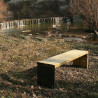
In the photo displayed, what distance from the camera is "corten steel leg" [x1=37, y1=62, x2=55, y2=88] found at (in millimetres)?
4856

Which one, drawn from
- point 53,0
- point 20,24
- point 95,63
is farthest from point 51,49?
point 53,0

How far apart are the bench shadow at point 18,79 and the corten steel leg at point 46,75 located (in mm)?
262

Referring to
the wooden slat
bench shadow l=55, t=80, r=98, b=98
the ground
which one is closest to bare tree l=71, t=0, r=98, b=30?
the ground

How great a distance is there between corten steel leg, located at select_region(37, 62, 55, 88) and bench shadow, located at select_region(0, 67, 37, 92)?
0.26 metres

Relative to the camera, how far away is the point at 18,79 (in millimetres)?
5465

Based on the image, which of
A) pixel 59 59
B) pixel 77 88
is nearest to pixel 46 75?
pixel 59 59

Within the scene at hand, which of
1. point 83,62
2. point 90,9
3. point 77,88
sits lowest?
point 77,88

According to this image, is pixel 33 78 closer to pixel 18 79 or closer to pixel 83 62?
pixel 18 79

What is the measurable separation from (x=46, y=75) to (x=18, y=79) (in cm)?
91

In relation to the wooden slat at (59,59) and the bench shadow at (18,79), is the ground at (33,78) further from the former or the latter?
the wooden slat at (59,59)

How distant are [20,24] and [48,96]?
1234 inches

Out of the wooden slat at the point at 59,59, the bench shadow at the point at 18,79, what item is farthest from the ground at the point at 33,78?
the wooden slat at the point at 59,59

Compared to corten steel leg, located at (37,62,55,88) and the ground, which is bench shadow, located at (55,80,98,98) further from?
corten steel leg, located at (37,62,55,88)

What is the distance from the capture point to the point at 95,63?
7.37 metres
